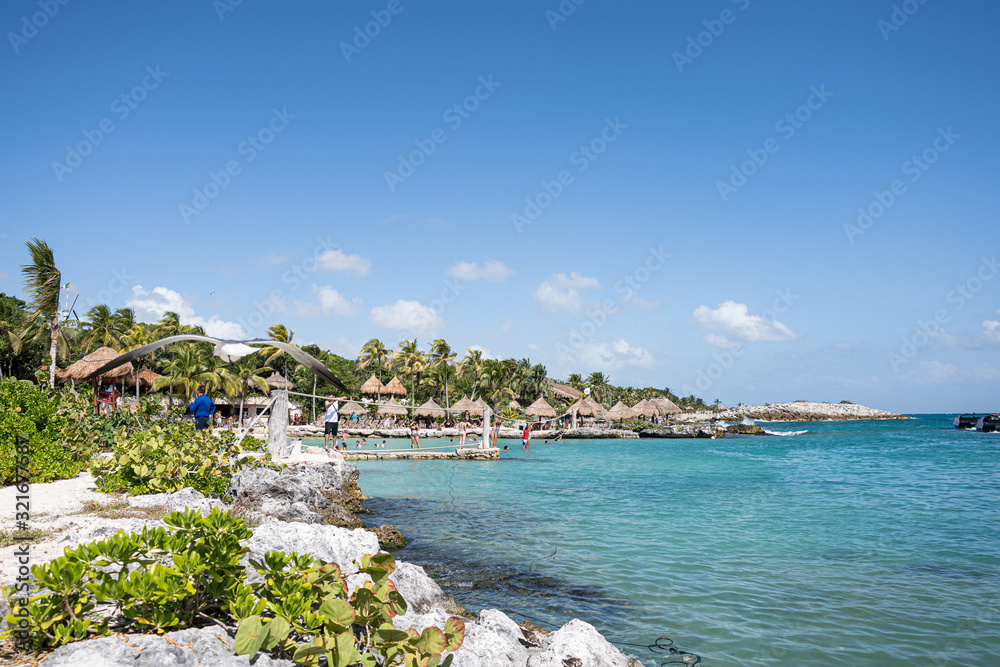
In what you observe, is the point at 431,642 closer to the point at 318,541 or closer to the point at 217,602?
the point at 217,602

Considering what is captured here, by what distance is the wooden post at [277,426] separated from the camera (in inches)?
475

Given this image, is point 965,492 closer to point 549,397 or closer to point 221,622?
point 221,622

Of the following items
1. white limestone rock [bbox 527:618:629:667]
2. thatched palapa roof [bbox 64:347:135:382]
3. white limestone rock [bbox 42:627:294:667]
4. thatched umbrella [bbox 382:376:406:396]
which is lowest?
white limestone rock [bbox 527:618:629:667]

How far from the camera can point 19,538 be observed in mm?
4848

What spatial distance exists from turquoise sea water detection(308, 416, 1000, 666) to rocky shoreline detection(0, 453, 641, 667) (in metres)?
1.74

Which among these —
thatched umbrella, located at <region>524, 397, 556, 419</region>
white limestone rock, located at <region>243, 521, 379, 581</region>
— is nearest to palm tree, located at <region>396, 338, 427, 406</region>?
thatched umbrella, located at <region>524, 397, 556, 419</region>

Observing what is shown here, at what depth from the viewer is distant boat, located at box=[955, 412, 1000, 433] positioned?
58.0m

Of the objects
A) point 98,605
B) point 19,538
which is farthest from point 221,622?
point 19,538

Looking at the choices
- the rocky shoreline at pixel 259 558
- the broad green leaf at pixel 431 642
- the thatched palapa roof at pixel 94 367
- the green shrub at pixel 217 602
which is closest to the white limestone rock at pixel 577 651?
the rocky shoreline at pixel 259 558

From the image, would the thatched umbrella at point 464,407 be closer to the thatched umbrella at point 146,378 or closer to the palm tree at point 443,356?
the palm tree at point 443,356

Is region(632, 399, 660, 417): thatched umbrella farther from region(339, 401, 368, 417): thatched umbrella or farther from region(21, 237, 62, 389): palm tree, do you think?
region(21, 237, 62, 389): palm tree

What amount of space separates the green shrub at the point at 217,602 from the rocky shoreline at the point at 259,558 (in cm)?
16

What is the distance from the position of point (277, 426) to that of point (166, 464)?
3986 mm

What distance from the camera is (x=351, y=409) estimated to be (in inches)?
1957
